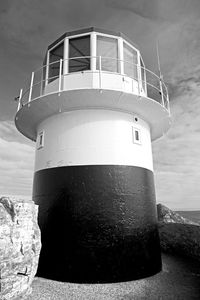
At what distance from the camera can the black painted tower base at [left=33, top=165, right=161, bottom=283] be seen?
20.9 feet

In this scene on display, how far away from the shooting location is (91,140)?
283 inches

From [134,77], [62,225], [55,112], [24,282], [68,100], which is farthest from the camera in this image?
[134,77]

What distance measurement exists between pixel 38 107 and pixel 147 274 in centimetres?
629

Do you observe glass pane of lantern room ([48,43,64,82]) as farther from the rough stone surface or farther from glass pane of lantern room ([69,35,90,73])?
the rough stone surface

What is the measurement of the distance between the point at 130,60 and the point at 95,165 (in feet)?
14.0

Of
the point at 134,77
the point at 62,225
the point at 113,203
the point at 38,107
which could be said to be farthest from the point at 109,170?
the point at 134,77

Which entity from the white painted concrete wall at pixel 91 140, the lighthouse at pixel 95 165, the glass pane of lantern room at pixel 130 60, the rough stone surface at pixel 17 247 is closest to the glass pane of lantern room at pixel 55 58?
the lighthouse at pixel 95 165

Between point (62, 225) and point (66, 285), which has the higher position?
point (62, 225)

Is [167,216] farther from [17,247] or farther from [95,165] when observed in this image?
[17,247]

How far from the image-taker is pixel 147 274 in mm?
6758

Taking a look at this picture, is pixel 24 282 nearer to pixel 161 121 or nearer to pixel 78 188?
pixel 78 188

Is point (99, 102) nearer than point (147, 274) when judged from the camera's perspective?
No

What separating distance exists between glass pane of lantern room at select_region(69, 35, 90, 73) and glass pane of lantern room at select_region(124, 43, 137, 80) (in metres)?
1.40

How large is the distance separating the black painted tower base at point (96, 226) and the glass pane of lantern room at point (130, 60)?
349 cm
